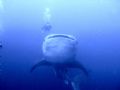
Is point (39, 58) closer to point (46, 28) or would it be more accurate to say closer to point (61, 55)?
point (61, 55)

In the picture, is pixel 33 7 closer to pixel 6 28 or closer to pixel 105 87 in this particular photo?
pixel 6 28

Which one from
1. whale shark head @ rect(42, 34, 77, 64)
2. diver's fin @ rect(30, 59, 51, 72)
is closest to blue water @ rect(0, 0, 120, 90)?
diver's fin @ rect(30, 59, 51, 72)

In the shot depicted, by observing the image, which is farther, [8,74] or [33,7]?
[33,7]

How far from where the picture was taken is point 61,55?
2.69m

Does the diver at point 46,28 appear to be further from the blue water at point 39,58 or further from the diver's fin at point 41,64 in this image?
the diver's fin at point 41,64

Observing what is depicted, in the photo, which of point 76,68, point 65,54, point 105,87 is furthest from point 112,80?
point 65,54

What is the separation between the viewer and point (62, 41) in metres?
2.72

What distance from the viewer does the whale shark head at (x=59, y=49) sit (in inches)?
106

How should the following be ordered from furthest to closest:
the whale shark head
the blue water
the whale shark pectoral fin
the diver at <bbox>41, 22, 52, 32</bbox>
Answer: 1. the diver at <bbox>41, 22, 52, 32</bbox>
2. the whale shark pectoral fin
3. the blue water
4. the whale shark head

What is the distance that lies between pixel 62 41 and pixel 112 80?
0.86 m

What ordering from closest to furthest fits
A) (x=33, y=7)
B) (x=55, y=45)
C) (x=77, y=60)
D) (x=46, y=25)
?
1. (x=55, y=45)
2. (x=77, y=60)
3. (x=33, y=7)
4. (x=46, y=25)

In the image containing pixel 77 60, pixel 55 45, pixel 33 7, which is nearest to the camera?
pixel 55 45

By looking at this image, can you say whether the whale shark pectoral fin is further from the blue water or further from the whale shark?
the blue water

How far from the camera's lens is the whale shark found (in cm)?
269
